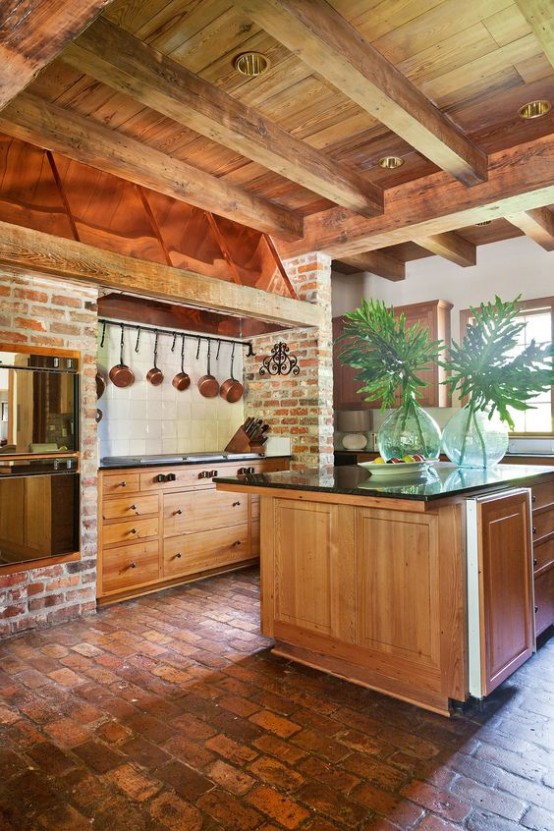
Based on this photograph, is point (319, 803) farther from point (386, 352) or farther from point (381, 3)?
point (381, 3)

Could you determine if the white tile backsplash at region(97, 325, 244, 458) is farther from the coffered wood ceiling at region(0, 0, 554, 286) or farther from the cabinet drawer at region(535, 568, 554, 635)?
the cabinet drawer at region(535, 568, 554, 635)

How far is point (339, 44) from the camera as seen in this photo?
7.41ft

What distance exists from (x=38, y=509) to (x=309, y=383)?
232 cm

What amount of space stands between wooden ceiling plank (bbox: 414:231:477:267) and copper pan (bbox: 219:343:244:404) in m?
2.03

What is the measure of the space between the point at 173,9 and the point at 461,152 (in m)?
1.77

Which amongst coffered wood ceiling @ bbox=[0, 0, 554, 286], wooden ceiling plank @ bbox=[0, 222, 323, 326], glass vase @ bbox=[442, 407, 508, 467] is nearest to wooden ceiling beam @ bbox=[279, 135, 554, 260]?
coffered wood ceiling @ bbox=[0, 0, 554, 286]

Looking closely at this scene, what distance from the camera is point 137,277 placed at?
3348 mm

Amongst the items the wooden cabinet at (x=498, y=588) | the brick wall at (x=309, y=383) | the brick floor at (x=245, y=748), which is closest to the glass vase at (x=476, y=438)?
the wooden cabinet at (x=498, y=588)

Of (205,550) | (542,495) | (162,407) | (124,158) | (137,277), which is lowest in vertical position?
(205,550)

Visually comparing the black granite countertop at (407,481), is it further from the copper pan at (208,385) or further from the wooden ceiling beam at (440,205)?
the copper pan at (208,385)

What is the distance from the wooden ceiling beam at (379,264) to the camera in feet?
18.4

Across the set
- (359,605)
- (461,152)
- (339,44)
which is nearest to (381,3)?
(339,44)

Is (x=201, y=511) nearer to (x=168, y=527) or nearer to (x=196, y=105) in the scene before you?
(x=168, y=527)

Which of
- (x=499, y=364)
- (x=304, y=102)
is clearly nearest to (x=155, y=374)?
(x=304, y=102)
